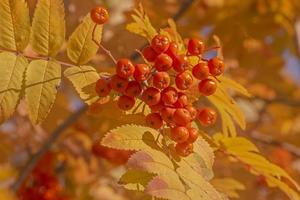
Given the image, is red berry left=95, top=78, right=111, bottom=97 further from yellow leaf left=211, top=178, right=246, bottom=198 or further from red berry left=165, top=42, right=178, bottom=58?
yellow leaf left=211, top=178, right=246, bottom=198

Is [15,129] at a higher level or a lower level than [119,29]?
lower

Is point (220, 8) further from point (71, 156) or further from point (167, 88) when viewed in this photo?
point (167, 88)

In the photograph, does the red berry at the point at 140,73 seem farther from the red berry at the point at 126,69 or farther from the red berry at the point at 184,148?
the red berry at the point at 184,148

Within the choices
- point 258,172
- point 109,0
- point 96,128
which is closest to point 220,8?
point 109,0

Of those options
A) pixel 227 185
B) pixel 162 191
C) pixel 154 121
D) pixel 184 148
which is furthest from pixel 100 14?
pixel 227 185

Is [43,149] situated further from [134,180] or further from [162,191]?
[162,191]

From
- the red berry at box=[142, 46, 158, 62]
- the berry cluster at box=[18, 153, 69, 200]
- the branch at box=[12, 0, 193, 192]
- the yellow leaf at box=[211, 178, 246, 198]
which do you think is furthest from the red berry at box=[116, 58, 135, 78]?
the berry cluster at box=[18, 153, 69, 200]

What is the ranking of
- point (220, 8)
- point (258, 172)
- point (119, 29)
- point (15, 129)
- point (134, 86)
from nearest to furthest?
point (134, 86) < point (258, 172) < point (119, 29) < point (15, 129) < point (220, 8)
